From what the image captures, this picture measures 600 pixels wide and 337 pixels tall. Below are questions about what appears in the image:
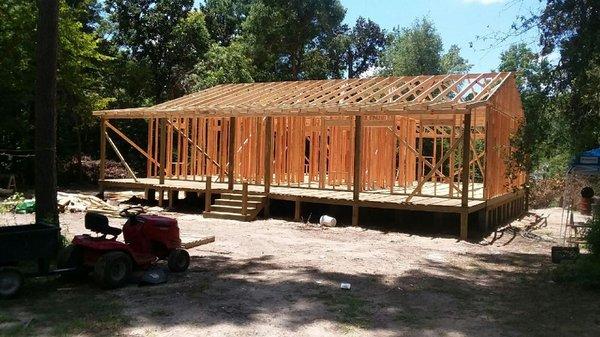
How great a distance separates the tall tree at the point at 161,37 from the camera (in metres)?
29.2

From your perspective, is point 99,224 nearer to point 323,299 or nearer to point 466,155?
point 323,299

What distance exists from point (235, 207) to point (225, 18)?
73.5 ft

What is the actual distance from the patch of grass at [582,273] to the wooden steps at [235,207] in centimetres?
796

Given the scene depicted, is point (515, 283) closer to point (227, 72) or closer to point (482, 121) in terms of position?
point (482, 121)

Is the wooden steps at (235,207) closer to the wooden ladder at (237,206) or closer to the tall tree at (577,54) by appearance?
the wooden ladder at (237,206)

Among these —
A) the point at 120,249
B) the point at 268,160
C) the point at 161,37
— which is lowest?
the point at 120,249

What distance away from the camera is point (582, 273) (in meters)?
7.40

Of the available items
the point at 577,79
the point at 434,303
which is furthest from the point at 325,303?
the point at 577,79

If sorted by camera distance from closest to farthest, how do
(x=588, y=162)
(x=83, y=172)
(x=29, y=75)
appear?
1. (x=588, y=162)
2. (x=29, y=75)
3. (x=83, y=172)

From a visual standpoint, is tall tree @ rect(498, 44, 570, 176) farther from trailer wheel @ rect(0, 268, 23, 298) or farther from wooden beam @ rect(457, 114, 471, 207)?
trailer wheel @ rect(0, 268, 23, 298)

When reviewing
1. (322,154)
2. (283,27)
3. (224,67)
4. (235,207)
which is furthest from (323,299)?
(283,27)

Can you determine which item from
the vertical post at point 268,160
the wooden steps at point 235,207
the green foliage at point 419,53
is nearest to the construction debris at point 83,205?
the wooden steps at point 235,207

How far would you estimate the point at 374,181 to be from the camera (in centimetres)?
1734

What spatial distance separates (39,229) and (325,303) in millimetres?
3242
